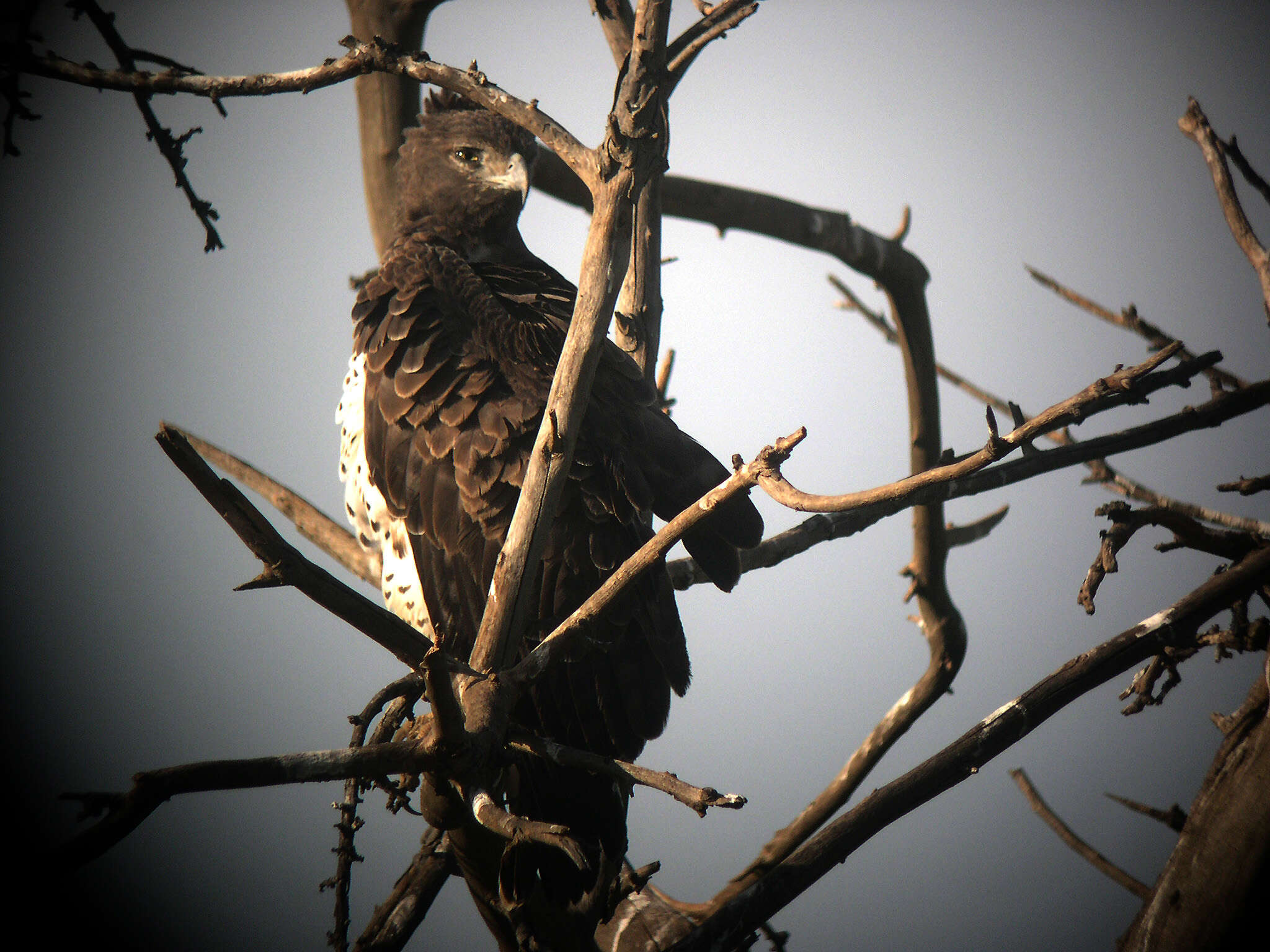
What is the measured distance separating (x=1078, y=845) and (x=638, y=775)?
7.26 ft

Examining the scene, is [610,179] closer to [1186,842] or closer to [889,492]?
[889,492]

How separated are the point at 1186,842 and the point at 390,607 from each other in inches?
99.4

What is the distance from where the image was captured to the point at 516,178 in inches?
140

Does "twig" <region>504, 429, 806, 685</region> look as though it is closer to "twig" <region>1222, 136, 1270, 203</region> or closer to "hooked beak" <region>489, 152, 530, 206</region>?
"twig" <region>1222, 136, 1270, 203</region>

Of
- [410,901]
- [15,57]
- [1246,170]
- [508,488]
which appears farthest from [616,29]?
[410,901]

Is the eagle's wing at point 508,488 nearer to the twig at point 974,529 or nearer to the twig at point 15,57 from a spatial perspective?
the twig at point 15,57

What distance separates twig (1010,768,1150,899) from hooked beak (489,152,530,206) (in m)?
3.06

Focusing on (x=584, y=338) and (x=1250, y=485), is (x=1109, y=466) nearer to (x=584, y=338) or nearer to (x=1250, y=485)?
(x=1250, y=485)

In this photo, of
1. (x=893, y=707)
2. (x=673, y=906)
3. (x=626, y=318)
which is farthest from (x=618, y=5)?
(x=673, y=906)

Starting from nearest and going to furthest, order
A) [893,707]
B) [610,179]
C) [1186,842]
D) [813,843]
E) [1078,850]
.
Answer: [610,179] → [813,843] → [1186,842] → [1078,850] → [893,707]

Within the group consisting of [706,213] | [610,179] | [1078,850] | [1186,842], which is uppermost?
[706,213]

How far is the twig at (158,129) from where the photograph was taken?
245 cm

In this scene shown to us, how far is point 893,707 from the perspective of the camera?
382 cm

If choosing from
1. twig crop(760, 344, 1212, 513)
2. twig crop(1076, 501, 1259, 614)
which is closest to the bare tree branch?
twig crop(760, 344, 1212, 513)
